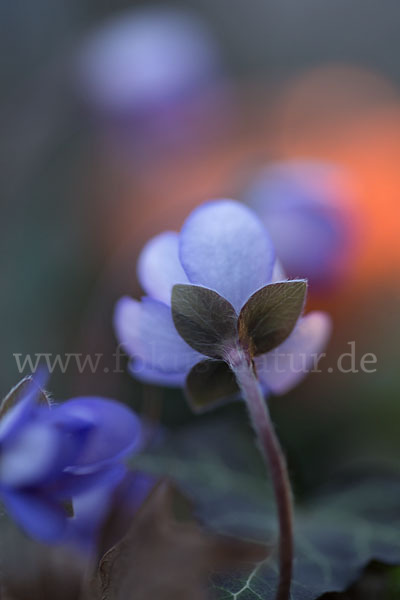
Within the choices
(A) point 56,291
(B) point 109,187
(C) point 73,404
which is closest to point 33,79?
(B) point 109,187

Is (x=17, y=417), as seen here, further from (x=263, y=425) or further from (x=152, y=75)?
(x=152, y=75)

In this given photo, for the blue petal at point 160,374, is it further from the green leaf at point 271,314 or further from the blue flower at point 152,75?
the blue flower at point 152,75

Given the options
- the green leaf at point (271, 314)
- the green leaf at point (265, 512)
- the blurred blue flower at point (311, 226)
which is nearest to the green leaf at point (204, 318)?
the green leaf at point (271, 314)

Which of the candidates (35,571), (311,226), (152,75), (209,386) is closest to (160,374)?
(209,386)

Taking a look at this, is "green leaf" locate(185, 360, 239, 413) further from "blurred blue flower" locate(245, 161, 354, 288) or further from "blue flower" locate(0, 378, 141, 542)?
"blurred blue flower" locate(245, 161, 354, 288)

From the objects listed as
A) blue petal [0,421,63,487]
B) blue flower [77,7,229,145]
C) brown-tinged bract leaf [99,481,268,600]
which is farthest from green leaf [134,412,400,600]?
blue flower [77,7,229,145]

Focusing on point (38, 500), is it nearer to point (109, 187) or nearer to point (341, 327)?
point (341, 327)
